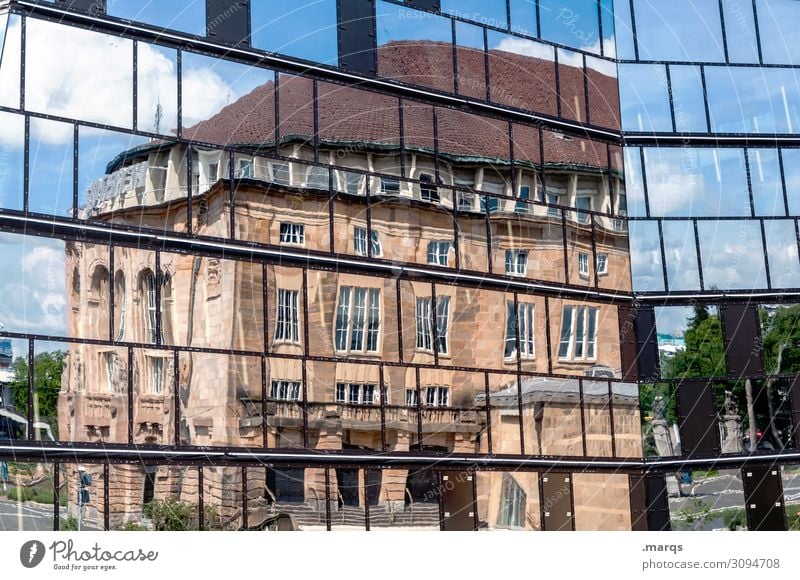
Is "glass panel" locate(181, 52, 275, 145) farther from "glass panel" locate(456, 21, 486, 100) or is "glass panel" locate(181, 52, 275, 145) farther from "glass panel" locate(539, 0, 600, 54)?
"glass panel" locate(539, 0, 600, 54)

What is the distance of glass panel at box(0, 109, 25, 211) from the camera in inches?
710

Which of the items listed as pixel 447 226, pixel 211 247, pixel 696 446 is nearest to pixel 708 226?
pixel 696 446

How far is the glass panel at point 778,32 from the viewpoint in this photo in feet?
86.8

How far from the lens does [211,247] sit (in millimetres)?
19797

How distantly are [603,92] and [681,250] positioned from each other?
3656mm

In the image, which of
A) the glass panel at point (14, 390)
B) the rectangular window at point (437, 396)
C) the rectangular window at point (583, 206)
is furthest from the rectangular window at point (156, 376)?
the rectangular window at point (583, 206)

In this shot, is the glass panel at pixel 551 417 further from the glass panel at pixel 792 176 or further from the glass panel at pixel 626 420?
the glass panel at pixel 792 176

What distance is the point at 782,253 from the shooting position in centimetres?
2542

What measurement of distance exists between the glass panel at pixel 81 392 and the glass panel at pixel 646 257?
11343 mm

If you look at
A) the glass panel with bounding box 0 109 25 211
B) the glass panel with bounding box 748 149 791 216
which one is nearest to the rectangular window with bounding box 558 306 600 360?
the glass panel with bounding box 748 149 791 216

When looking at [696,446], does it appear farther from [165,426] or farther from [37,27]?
[37,27]
